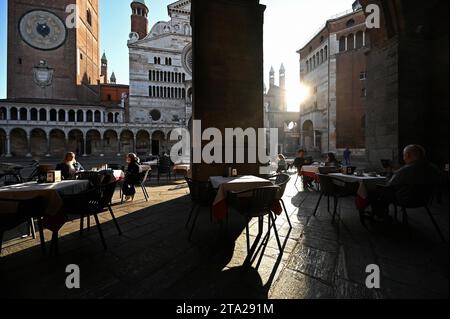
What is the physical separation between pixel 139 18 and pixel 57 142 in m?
28.3

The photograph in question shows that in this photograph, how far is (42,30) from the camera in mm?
30938

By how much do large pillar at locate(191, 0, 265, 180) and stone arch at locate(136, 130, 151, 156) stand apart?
2842 cm

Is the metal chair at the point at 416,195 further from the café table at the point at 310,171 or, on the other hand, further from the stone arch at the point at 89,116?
the stone arch at the point at 89,116

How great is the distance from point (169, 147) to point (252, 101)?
2820cm

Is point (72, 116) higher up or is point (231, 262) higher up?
point (72, 116)

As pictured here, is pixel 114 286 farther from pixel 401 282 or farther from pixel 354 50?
pixel 354 50

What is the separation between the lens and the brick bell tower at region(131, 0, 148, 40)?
40.1m

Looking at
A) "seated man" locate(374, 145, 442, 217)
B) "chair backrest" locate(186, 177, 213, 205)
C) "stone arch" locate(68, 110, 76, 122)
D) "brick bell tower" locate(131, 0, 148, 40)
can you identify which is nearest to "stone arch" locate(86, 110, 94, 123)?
"stone arch" locate(68, 110, 76, 122)

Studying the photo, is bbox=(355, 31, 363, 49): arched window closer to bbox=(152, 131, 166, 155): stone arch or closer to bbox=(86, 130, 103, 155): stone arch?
bbox=(152, 131, 166, 155): stone arch

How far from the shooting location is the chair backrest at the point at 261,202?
2.66 metres

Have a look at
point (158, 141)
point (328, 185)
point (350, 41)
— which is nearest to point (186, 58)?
point (158, 141)

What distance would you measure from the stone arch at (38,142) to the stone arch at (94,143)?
4.92 metres

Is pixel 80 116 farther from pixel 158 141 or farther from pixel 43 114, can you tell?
pixel 158 141

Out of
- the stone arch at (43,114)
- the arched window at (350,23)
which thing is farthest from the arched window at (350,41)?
the stone arch at (43,114)
